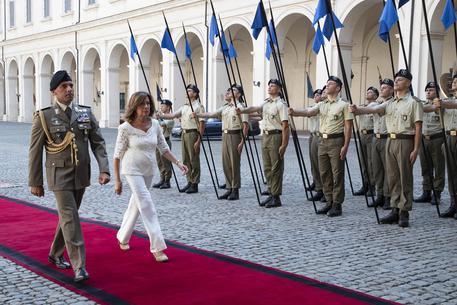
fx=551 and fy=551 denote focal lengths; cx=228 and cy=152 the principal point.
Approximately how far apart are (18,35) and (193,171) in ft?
124

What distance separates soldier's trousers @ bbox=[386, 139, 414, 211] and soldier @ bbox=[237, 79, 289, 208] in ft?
5.31

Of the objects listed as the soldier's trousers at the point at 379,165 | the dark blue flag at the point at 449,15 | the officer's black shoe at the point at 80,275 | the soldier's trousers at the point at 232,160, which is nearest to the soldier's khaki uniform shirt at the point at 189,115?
the soldier's trousers at the point at 232,160

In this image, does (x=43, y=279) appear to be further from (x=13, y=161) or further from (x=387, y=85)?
(x=13, y=161)

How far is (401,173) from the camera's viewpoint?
675cm

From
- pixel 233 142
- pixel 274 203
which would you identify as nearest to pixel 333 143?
pixel 274 203

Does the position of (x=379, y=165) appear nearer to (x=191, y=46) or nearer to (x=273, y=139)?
(x=273, y=139)

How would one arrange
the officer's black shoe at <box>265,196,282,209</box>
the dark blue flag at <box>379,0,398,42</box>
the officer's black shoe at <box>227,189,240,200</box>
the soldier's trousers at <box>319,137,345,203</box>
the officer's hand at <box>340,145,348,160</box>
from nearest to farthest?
the officer's hand at <box>340,145,348,160</box> < the dark blue flag at <box>379,0,398,42</box> < the soldier's trousers at <box>319,137,345,203</box> < the officer's black shoe at <box>265,196,282,209</box> < the officer's black shoe at <box>227,189,240,200</box>

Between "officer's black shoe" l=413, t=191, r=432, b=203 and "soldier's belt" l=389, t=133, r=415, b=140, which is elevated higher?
"soldier's belt" l=389, t=133, r=415, b=140

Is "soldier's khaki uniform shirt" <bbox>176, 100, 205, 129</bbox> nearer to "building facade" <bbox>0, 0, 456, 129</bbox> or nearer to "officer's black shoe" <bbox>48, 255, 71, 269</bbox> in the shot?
"officer's black shoe" <bbox>48, 255, 71, 269</bbox>

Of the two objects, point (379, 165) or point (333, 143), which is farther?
point (379, 165)

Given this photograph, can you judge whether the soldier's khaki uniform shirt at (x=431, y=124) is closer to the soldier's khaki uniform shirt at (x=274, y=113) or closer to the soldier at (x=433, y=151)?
the soldier at (x=433, y=151)

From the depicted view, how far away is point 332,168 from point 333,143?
0.34m

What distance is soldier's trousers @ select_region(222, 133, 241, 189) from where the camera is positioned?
8805 millimetres

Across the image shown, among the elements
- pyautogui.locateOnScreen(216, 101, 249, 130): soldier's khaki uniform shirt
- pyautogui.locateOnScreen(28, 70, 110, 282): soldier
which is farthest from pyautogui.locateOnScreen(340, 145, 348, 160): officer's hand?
pyautogui.locateOnScreen(28, 70, 110, 282): soldier
